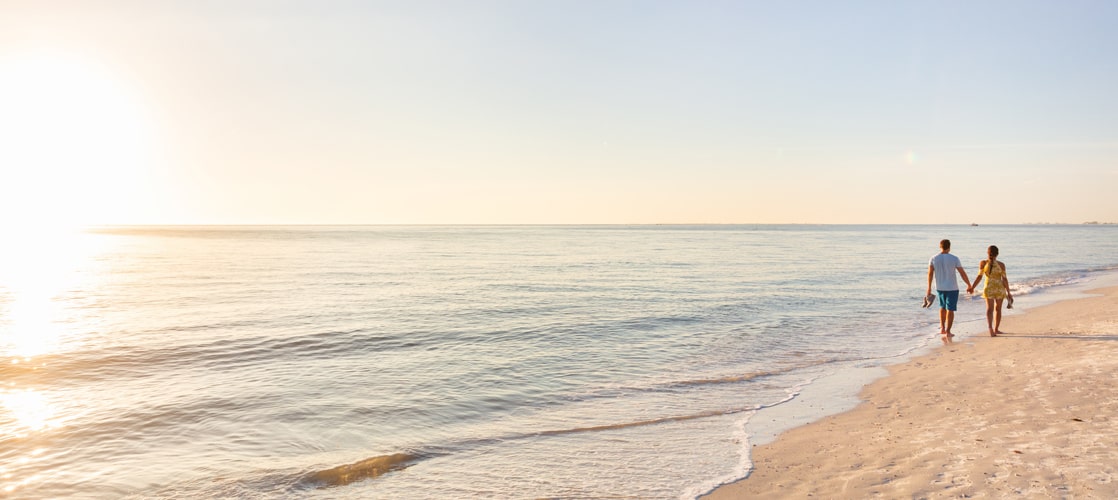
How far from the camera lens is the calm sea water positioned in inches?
280

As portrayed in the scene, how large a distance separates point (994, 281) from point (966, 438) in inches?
382

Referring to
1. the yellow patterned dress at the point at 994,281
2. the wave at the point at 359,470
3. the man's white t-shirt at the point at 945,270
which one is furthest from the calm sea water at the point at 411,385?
the yellow patterned dress at the point at 994,281

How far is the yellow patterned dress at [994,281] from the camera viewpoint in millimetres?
14750

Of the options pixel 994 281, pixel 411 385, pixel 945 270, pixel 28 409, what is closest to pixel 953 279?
pixel 945 270

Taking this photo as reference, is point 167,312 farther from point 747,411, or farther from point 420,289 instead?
point 747,411

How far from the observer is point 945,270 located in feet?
48.3

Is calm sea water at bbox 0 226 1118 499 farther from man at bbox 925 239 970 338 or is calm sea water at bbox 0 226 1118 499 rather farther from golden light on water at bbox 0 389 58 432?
man at bbox 925 239 970 338

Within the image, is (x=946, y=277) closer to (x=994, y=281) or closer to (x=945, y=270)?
(x=945, y=270)

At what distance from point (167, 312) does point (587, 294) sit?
15.7 metres

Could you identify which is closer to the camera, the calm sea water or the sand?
the sand

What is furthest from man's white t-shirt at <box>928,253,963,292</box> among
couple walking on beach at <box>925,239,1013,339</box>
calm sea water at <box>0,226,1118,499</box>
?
calm sea water at <box>0,226,1118,499</box>

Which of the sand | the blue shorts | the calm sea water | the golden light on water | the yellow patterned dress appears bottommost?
the golden light on water

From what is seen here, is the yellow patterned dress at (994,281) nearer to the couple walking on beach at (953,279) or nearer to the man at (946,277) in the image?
the couple walking on beach at (953,279)

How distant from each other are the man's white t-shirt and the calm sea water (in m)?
1.59
